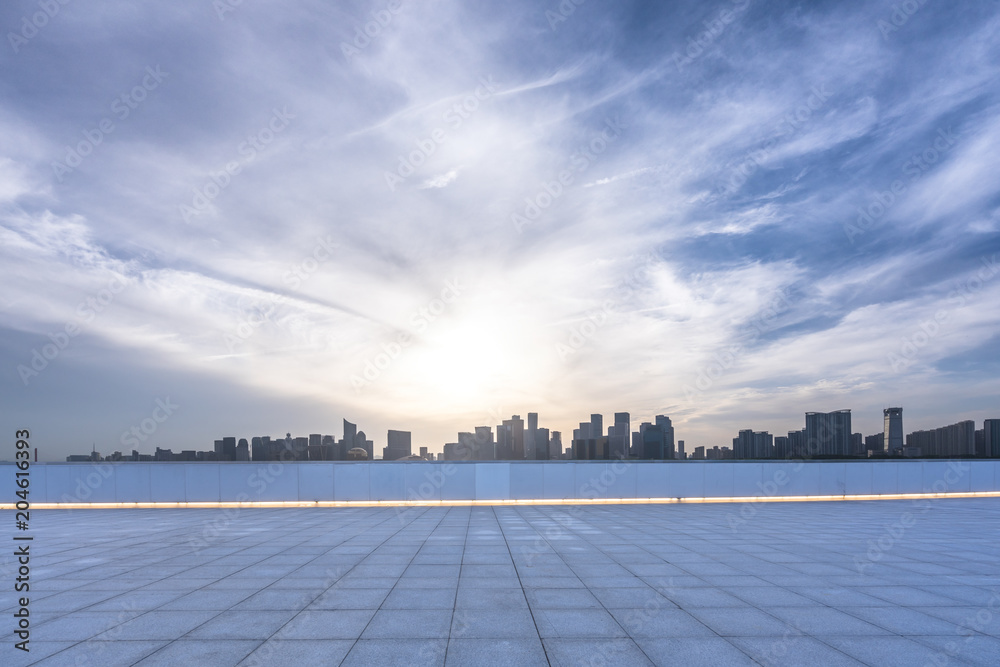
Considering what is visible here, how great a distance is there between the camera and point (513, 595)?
7.66m

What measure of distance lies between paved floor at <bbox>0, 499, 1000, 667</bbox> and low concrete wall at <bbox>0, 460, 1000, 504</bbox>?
5.70 meters

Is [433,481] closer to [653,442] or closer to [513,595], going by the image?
[513,595]

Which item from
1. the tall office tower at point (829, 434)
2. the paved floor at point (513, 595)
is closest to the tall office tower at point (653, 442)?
the tall office tower at point (829, 434)

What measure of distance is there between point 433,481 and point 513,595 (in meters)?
13.2

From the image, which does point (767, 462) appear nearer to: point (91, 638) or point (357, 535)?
point (357, 535)

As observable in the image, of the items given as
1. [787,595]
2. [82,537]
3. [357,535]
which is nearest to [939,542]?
[787,595]

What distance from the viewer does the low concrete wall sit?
20.0m

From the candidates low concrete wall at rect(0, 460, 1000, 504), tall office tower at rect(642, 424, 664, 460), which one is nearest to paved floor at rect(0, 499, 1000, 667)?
low concrete wall at rect(0, 460, 1000, 504)

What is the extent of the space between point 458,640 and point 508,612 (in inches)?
44.5

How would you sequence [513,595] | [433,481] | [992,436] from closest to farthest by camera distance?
[513,595] → [433,481] → [992,436]

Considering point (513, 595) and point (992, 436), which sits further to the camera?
point (992, 436)

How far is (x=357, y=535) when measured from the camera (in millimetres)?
13031

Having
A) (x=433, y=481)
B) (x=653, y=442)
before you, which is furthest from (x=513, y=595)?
(x=653, y=442)

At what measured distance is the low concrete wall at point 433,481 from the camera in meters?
20.0
